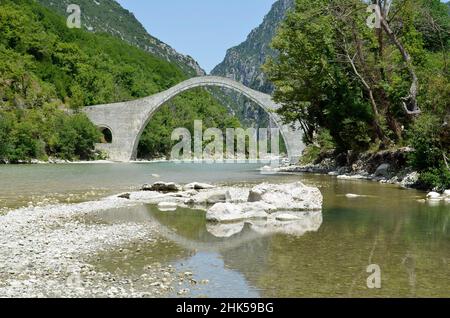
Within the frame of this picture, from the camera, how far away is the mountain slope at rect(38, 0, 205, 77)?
123 m

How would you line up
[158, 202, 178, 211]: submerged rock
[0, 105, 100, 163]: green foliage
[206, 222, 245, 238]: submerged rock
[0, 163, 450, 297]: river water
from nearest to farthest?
[0, 163, 450, 297]: river water < [206, 222, 245, 238]: submerged rock < [158, 202, 178, 211]: submerged rock < [0, 105, 100, 163]: green foliage

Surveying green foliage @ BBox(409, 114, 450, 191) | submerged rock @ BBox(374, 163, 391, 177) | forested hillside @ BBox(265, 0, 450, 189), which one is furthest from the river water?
submerged rock @ BBox(374, 163, 391, 177)

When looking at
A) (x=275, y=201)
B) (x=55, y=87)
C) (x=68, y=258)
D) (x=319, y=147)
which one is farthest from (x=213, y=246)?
(x=55, y=87)

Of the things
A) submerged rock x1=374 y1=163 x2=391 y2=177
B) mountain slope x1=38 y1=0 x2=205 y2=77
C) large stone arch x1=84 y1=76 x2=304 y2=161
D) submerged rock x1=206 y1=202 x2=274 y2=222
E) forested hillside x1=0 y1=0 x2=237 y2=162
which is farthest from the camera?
mountain slope x1=38 y1=0 x2=205 y2=77

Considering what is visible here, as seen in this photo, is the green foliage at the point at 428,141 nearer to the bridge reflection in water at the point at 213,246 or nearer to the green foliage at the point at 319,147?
the bridge reflection in water at the point at 213,246

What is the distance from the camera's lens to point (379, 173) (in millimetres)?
20156

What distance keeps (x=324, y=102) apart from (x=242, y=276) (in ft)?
→ 68.9

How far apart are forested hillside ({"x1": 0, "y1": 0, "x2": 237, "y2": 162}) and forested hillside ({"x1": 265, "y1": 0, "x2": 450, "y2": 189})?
2308cm

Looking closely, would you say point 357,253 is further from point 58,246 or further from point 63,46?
point 63,46

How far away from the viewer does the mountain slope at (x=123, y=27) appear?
123 meters

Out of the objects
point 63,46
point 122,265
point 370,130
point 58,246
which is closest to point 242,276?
point 122,265

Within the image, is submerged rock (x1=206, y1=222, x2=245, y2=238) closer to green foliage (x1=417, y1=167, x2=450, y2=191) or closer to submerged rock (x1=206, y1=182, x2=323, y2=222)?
submerged rock (x1=206, y1=182, x2=323, y2=222)

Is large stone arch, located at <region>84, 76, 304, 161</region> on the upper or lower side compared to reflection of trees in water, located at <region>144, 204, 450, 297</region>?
upper

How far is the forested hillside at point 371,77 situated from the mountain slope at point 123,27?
331ft
